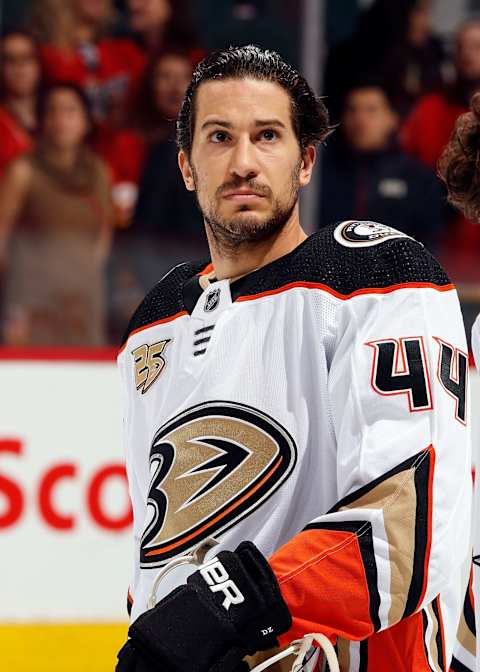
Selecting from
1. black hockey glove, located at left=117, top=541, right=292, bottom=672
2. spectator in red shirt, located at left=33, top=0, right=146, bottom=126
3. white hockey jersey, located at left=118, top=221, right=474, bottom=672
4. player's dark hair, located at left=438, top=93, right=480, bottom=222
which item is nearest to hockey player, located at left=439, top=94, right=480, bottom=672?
player's dark hair, located at left=438, top=93, right=480, bottom=222

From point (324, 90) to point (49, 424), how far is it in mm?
1551

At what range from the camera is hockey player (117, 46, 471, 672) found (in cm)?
122

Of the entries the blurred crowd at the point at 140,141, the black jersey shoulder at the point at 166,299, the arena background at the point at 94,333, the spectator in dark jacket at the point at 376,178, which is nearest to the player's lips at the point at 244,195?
the black jersey shoulder at the point at 166,299

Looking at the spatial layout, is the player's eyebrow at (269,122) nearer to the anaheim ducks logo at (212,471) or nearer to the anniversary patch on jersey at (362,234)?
the anniversary patch on jersey at (362,234)

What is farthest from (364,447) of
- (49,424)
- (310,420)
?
(49,424)

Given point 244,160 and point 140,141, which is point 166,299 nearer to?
point 244,160

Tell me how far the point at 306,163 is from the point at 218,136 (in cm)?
11

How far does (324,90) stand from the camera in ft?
14.3

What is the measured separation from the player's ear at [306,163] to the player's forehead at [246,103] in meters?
0.05

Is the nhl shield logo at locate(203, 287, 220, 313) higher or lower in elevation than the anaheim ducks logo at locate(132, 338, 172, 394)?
higher

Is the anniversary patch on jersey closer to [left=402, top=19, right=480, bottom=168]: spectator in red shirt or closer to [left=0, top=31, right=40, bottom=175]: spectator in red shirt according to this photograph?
[left=0, top=31, right=40, bottom=175]: spectator in red shirt

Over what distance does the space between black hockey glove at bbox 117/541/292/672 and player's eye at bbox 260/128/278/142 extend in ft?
1.61

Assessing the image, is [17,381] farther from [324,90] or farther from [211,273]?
[211,273]

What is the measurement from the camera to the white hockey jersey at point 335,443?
123 centimetres
